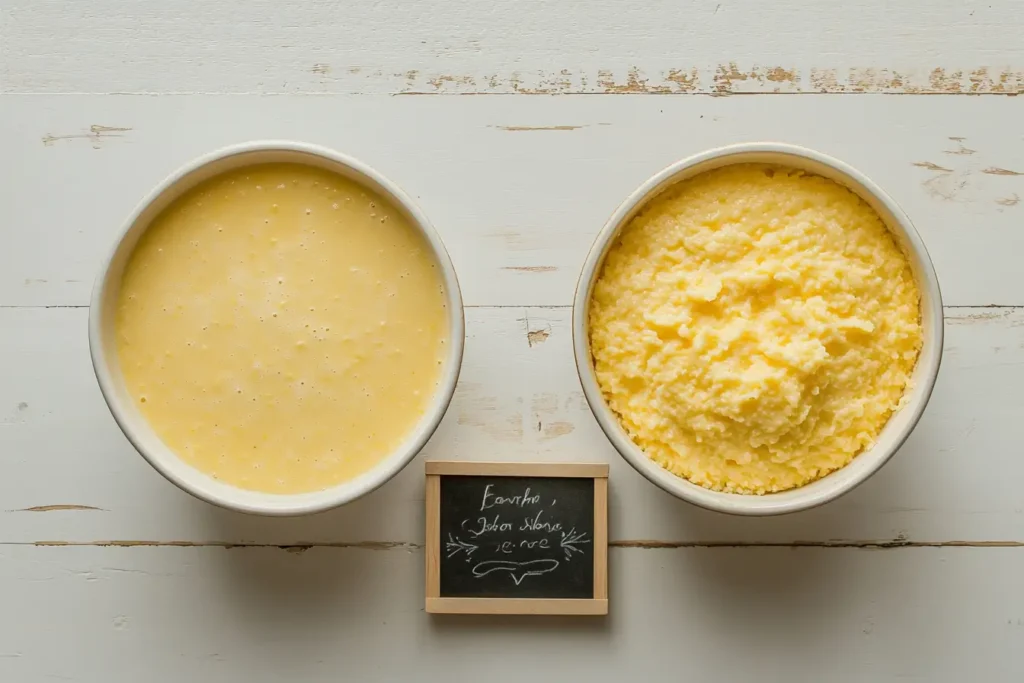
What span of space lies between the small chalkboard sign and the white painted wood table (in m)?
0.05

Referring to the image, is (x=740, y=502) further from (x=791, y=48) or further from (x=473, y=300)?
(x=791, y=48)

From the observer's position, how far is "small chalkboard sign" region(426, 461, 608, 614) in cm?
121

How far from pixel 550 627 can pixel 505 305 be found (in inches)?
18.4

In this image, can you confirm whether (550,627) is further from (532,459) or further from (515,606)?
(532,459)

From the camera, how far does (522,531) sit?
122 cm

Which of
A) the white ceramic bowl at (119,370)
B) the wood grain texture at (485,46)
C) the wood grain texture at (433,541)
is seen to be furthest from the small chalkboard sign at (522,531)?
the wood grain texture at (485,46)

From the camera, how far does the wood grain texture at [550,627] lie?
1258mm

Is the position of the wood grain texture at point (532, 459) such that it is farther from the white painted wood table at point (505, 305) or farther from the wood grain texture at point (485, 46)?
the wood grain texture at point (485, 46)

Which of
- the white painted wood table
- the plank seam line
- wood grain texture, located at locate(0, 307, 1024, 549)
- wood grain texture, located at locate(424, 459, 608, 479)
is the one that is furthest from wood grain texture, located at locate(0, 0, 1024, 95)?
the plank seam line

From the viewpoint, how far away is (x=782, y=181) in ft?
3.60

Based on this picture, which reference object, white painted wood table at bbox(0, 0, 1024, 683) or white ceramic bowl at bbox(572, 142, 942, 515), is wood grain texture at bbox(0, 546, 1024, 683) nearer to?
white painted wood table at bbox(0, 0, 1024, 683)

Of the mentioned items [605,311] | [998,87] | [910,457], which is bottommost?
[910,457]

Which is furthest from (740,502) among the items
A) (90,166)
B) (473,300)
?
(90,166)

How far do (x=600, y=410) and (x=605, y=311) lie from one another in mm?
130
